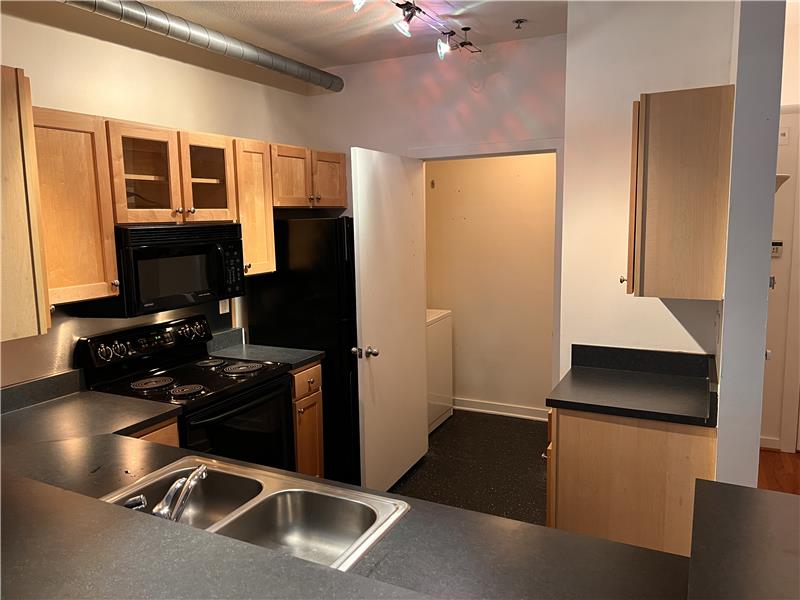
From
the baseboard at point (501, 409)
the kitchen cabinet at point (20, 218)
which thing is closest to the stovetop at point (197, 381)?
the kitchen cabinet at point (20, 218)

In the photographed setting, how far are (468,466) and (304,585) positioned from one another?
122 inches

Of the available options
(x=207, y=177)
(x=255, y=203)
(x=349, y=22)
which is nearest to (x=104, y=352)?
(x=207, y=177)

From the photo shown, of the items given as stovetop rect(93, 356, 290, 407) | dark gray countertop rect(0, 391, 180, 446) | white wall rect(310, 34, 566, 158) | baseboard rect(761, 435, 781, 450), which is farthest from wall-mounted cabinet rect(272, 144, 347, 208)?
baseboard rect(761, 435, 781, 450)

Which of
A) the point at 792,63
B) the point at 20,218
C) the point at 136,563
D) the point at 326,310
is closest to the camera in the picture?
the point at 136,563

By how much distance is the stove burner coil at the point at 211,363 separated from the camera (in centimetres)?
301

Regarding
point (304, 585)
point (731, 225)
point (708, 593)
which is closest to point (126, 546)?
point (304, 585)

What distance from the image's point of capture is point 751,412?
1.86 m

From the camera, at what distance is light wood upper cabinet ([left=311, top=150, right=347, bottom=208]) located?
3.53 meters

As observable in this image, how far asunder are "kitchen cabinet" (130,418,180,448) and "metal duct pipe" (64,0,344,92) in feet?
5.41

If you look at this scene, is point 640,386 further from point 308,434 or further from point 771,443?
point 771,443

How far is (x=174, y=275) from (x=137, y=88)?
3.17 ft

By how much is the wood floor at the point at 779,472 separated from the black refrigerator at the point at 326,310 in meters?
2.34

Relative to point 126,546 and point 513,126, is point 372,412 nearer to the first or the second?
point 513,126

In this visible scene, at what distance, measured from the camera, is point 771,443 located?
3941 millimetres
